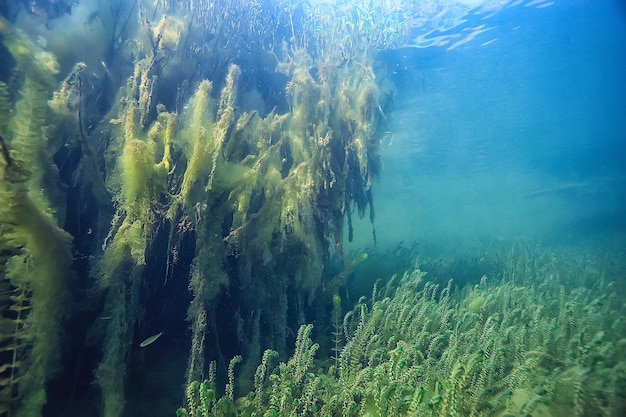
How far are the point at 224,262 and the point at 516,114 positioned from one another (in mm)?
24566

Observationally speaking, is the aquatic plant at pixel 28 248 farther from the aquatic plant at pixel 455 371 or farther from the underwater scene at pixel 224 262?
the aquatic plant at pixel 455 371

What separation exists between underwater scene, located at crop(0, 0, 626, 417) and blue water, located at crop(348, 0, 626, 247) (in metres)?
3.82

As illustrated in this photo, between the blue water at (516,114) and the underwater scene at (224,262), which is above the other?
the blue water at (516,114)

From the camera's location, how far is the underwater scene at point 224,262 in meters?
2.70

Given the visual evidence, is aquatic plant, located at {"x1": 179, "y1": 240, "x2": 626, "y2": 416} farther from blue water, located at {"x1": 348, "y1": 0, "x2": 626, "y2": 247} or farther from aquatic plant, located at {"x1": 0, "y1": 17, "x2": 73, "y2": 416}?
blue water, located at {"x1": 348, "y1": 0, "x2": 626, "y2": 247}

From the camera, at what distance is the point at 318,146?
545 cm

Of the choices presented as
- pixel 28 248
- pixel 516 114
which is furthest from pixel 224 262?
pixel 516 114

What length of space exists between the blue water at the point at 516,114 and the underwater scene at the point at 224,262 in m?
3.82

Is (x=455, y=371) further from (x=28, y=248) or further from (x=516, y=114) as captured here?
(x=516, y=114)

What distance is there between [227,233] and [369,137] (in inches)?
151

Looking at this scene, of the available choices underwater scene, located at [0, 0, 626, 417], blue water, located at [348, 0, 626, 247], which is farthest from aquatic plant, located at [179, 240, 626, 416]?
blue water, located at [348, 0, 626, 247]

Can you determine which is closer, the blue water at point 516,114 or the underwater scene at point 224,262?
the underwater scene at point 224,262

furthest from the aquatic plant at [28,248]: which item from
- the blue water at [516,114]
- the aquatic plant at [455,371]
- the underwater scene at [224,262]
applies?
the blue water at [516,114]

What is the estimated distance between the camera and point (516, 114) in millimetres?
22312
